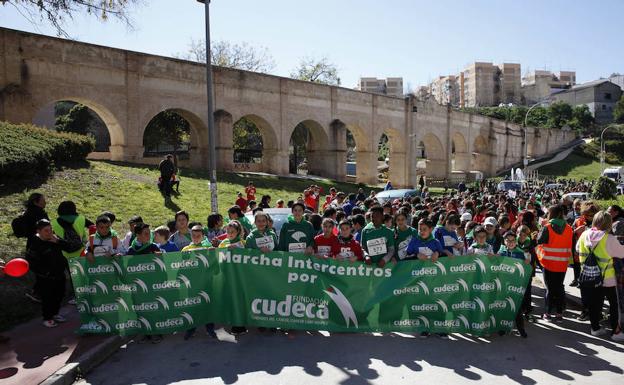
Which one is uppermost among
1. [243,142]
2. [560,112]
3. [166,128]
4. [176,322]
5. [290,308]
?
→ [560,112]

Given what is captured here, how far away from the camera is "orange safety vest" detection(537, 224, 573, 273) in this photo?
7.52 metres

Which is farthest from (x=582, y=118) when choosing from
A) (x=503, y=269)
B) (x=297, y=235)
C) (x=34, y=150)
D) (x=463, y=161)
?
(x=297, y=235)

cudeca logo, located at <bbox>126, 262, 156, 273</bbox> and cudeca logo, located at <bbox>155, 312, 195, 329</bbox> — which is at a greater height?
cudeca logo, located at <bbox>126, 262, 156, 273</bbox>

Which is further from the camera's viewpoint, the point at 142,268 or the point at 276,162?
the point at 276,162

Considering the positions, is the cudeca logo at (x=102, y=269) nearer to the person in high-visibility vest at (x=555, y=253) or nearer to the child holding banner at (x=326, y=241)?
the child holding banner at (x=326, y=241)

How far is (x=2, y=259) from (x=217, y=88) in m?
21.0

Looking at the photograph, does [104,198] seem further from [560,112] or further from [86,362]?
[560,112]

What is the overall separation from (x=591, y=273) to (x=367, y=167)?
3431 centimetres

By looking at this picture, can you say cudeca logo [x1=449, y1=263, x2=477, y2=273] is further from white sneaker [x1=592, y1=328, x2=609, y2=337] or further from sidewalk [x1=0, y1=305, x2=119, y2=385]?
sidewalk [x1=0, y1=305, x2=119, y2=385]

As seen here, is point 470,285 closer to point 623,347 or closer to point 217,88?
point 623,347

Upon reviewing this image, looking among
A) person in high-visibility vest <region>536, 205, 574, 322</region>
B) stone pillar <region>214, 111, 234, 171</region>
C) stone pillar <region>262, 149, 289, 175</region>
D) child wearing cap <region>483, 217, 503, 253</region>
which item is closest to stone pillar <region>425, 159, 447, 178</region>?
stone pillar <region>262, 149, 289, 175</region>

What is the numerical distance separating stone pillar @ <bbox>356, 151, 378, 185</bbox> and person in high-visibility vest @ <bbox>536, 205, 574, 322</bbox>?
33.5 m

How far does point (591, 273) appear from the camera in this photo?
6.97 m

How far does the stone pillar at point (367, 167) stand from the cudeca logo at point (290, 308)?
34.5 m
